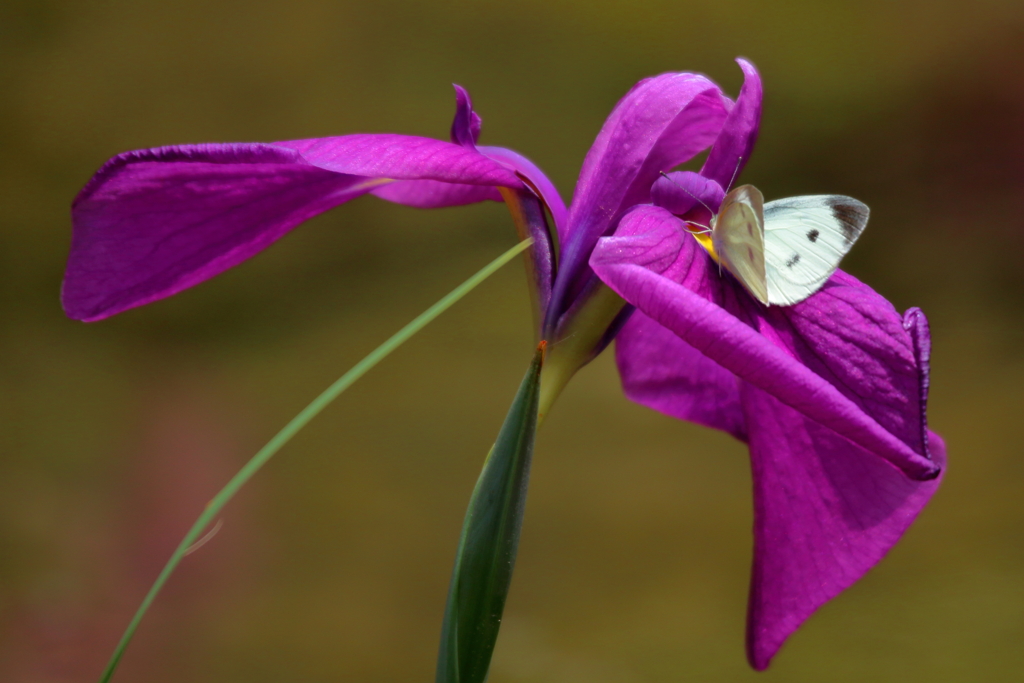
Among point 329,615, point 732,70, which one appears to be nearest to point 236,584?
point 329,615

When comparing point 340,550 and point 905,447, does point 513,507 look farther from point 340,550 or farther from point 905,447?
point 340,550

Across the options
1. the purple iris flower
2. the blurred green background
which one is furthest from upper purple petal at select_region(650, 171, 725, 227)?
the blurred green background

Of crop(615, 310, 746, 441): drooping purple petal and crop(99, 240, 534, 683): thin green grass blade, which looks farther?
crop(615, 310, 746, 441): drooping purple petal

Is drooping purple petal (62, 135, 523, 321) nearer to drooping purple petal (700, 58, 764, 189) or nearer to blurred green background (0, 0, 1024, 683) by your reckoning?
drooping purple petal (700, 58, 764, 189)

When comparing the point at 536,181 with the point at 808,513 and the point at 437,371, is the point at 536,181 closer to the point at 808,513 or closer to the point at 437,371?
the point at 808,513

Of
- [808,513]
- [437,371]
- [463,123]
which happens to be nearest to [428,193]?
[463,123]

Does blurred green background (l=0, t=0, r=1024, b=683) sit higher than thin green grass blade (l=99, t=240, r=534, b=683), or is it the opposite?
thin green grass blade (l=99, t=240, r=534, b=683)

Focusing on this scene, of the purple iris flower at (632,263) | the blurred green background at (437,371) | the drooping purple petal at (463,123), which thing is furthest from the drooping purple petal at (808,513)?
the blurred green background at (437,371)

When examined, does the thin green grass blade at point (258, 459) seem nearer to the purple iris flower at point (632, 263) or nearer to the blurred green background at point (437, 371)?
the purple iris flower at point (632, 263)
